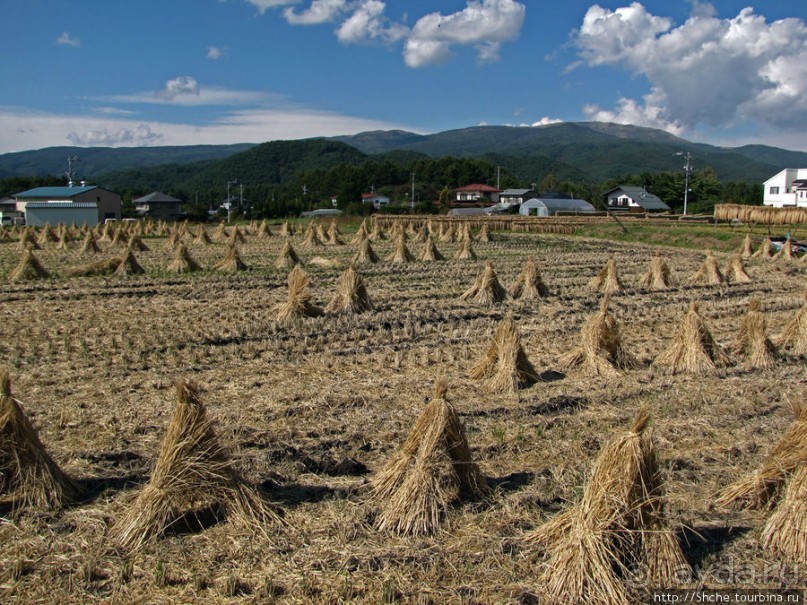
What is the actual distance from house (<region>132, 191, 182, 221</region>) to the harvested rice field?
6817 centimetres

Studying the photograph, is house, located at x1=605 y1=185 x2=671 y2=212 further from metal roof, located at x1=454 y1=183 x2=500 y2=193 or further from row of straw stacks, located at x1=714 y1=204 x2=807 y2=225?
row of straw stacks, located at x1=714 y1=204 x2=807 y2=225

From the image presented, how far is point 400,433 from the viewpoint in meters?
6.05

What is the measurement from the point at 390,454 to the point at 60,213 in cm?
5051

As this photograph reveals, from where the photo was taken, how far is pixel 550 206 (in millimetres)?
64562

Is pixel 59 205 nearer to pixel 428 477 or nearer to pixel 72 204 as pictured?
pixel 72 204

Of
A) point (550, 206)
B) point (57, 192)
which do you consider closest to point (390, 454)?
point (57, 192)

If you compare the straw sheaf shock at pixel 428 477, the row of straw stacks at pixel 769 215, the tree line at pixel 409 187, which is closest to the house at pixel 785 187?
the tree line at pixel 409 187

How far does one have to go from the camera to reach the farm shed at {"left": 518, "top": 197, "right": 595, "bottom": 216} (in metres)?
63.9

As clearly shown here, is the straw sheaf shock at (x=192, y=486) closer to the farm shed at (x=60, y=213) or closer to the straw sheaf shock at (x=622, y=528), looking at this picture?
the straw sheaf shock at (x=622, y=528)

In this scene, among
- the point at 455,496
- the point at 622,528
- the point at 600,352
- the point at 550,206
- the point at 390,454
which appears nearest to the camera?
the point at 622,528

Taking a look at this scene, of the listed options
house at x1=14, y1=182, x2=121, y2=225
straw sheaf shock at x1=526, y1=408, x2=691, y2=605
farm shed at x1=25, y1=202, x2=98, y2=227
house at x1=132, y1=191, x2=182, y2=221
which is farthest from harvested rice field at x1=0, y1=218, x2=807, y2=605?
house at x1=132, y1=191, x2=182, y2=221

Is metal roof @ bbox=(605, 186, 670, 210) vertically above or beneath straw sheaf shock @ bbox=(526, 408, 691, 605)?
above

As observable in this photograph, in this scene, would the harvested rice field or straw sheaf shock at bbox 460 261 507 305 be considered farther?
straw sheaf shock at bbox 460 261 507 305

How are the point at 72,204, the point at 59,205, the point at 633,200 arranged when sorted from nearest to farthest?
the point at 59,205, the point at 72,204, the point at 633,200
